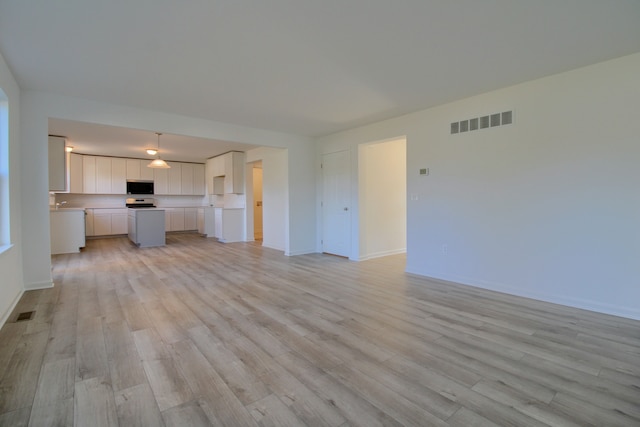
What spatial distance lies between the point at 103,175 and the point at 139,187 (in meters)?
0.98

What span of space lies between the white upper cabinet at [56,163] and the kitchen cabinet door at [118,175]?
2670 mm

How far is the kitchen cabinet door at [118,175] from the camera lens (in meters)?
8.86

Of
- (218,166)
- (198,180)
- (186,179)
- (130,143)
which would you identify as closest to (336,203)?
(218,166)

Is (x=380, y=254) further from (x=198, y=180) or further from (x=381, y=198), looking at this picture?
(x=198, y=180)

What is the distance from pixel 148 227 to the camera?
7.42 m

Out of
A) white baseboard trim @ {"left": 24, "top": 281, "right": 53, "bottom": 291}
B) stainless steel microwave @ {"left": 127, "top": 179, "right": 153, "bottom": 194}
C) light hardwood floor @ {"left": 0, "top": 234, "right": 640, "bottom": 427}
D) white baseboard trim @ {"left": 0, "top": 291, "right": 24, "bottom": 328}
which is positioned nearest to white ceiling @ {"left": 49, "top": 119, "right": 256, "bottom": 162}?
stainless steel microwave @ {"left": 127, "top": 179, "right": 153, "bottom": 194}

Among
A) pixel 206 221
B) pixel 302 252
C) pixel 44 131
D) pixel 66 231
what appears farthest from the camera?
pixel 206 221

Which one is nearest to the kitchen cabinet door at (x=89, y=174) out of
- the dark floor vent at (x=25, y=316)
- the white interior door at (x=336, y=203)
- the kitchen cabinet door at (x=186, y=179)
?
the kitchen cabinet door at (x=186, y=179)

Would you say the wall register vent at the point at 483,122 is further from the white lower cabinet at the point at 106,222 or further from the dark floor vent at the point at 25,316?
the white lower cabinet at the point at 106,222

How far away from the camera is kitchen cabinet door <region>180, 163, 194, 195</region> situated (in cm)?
992

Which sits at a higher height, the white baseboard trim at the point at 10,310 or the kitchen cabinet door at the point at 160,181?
the kitchen cabinet door at the point at 160,181

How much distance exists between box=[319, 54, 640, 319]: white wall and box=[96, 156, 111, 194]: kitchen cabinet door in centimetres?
904

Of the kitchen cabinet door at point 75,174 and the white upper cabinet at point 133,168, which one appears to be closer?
the kitchen cabinet door at point 75,174

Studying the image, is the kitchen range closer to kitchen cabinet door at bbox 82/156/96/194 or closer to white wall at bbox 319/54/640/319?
kitchen cabinet door at bbox 82/156/96/194
